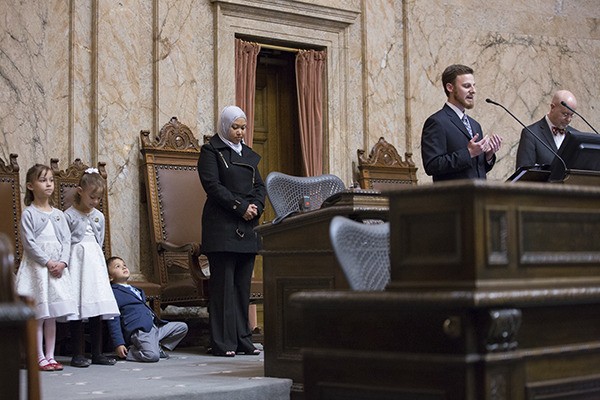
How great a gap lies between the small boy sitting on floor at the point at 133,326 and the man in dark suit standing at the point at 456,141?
7.03 feet

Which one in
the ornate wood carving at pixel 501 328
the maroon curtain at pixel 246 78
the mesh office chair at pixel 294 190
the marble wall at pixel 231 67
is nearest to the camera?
the ornate wood carving at pixel 501 328

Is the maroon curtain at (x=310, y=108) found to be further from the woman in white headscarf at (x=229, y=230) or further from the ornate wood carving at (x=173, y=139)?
the woman in white headscarf at (x=229, y=230)

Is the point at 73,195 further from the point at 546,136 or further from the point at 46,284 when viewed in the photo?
the point at 546,136

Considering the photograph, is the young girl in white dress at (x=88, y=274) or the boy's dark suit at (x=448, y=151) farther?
the young girl in white dress at (x=88, y=274)

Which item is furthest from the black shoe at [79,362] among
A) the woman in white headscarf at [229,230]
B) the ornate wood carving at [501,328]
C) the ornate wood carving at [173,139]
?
the ornate wood carving at [501,328]

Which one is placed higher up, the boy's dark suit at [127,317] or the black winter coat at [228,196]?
the black winter coat at [228,196]

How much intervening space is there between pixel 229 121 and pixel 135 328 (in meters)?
1.39

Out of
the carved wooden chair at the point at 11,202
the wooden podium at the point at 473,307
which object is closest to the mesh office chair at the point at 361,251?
the wooden podium at the point at 473,307

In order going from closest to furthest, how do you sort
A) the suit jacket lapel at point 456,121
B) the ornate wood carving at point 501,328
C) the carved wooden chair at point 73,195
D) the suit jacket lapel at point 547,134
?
the ornate wood carving at point 501,328 < the suit jacket lapel at point 456,121 < the suit jacket lapel at point 547,134 < the carved wooden chair at point 73,195

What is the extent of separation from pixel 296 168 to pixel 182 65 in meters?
1.45

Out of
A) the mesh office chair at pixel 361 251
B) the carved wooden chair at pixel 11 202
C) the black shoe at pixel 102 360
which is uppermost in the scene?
the carved wooden chair at pixel 11 202

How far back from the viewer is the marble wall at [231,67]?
6.91m

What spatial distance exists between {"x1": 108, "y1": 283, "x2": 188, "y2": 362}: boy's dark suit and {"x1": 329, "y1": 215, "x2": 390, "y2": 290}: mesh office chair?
10.4 feet

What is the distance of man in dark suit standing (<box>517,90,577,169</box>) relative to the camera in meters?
5.26
